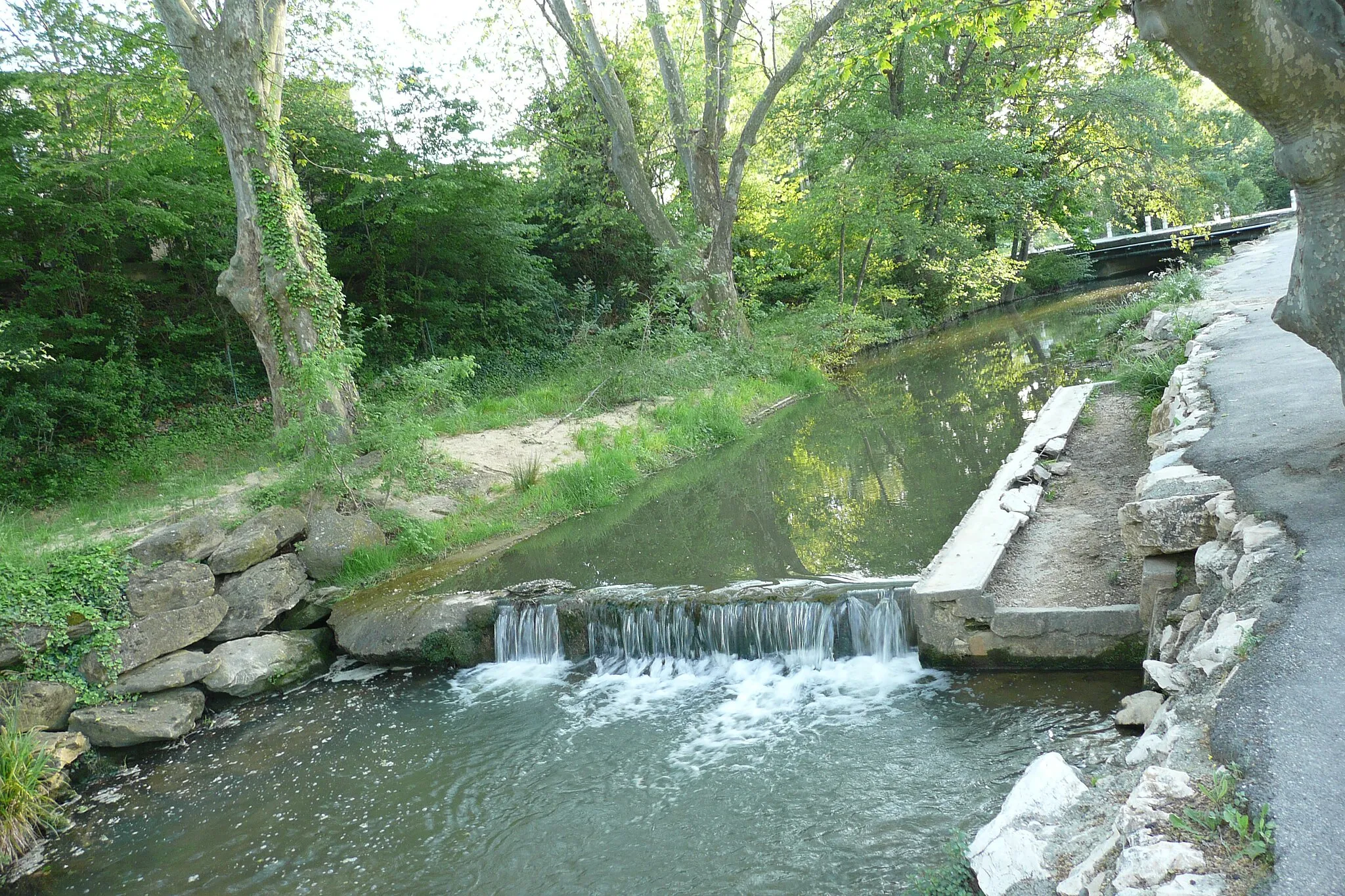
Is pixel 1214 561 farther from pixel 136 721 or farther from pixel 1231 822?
pixel 136 721

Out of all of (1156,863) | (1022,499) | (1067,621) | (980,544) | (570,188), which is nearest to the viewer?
(1156,863)

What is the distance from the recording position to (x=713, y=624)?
7750mm

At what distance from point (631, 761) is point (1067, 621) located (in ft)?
10.2

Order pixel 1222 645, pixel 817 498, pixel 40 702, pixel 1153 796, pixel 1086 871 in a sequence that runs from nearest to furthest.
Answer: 1. pixel 1086 871
2. pixel 1153 796
3. pixel 1222 645
4. pixel 40 702
5. pixel 817 498

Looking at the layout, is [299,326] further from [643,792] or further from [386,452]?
[643,792]

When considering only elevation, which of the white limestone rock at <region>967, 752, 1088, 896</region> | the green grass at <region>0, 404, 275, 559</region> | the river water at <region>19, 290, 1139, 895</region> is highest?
the green grass at <region>0, 404, 275, 559</region>

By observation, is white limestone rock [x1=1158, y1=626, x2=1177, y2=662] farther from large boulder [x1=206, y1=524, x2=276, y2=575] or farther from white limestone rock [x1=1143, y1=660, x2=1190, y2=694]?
large boulder [x1=206, y1=524, x2=276, y2=575]

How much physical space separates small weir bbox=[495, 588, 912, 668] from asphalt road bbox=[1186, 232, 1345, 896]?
8.63 feet

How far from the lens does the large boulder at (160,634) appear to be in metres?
8.04

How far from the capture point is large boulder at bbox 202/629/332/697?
331 inches

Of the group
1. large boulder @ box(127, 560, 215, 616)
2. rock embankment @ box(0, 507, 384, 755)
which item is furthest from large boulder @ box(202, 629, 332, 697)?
large boulder @ box(127, 560, 215, 616)

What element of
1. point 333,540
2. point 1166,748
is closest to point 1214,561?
point 1166,748

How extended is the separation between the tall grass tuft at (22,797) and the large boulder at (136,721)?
757 millimetres

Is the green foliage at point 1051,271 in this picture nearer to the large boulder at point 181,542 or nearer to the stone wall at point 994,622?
the stone wall at point 994,622
